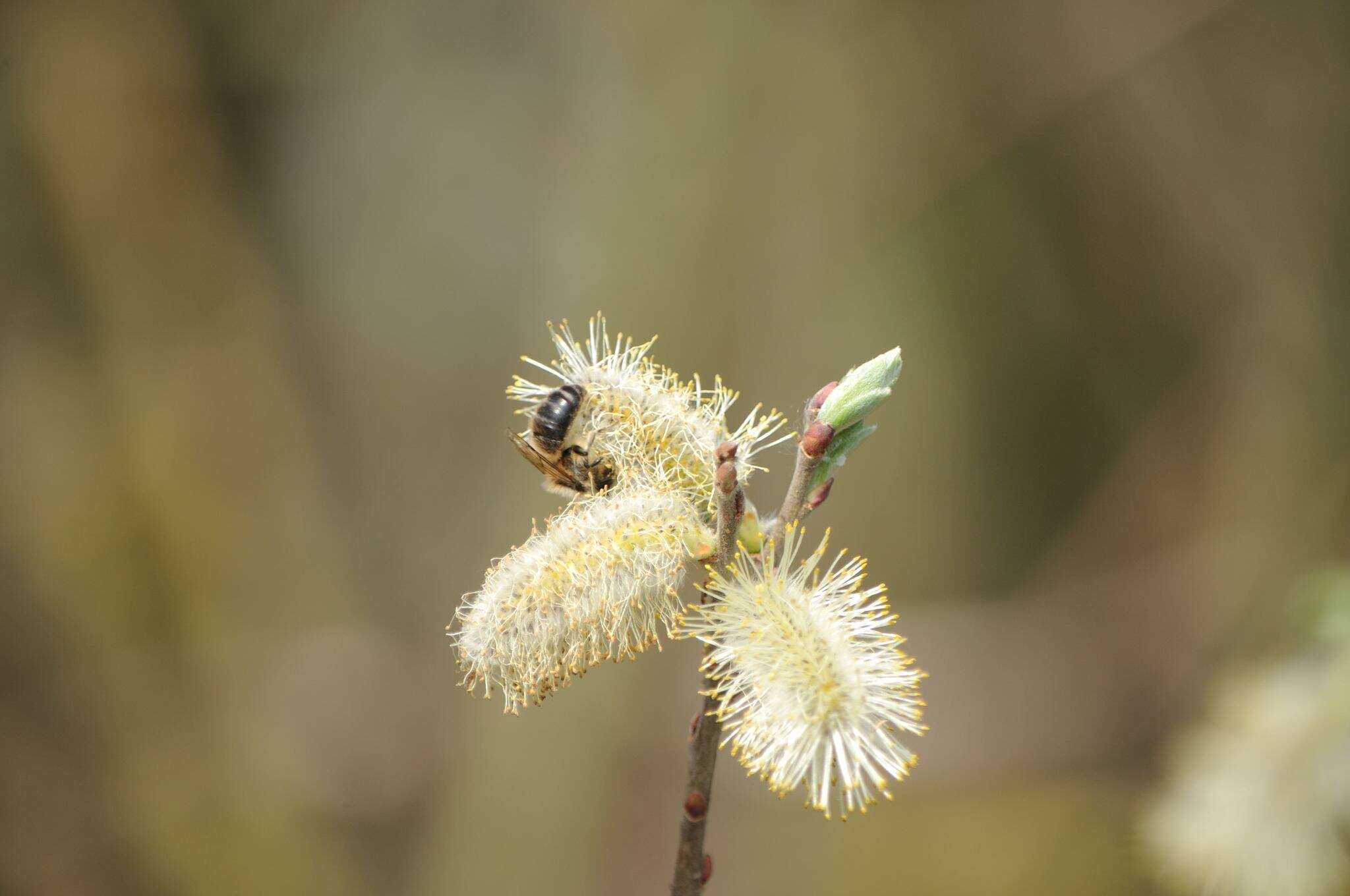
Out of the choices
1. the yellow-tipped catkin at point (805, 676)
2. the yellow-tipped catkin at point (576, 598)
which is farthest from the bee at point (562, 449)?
the yellow-tipped catkin at point (805, 676)

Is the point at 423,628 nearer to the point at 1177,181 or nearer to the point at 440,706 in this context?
the point at 440,706

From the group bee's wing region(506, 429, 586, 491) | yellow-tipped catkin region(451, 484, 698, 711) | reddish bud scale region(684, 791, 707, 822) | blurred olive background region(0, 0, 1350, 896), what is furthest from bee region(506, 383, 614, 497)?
blurred olive background region(0, 0, 1350, 896)

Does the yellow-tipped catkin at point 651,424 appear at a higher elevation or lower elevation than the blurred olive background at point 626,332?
lower

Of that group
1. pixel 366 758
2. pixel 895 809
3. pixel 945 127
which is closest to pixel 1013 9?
pixel 945 127


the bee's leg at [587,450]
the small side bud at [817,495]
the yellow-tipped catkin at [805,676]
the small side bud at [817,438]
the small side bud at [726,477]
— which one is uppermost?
the bee's leg at [587,450]

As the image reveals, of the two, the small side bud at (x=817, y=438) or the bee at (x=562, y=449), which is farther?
the bee at (x=562, y=449)

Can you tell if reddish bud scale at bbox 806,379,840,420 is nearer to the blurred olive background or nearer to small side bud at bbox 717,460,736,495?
small side bud at bbox 717,460,736,495

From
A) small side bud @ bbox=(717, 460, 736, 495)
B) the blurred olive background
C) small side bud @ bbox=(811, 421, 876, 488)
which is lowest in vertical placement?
small side bud @ bbox=(717, 460, 736, 495)

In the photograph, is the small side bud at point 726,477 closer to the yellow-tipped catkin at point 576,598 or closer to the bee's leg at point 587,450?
the yellow-tipped catkin at point 576,598
